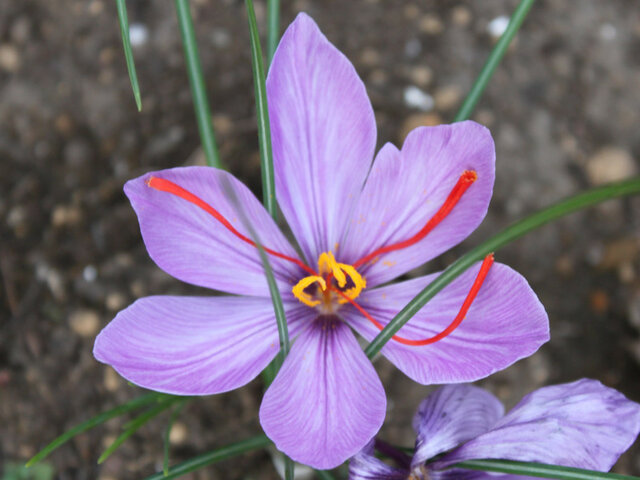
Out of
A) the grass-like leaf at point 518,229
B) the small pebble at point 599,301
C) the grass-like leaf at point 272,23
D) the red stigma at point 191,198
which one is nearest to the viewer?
the grass-like leaf at point 518,229

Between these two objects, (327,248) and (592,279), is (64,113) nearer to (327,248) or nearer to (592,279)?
(327,248)

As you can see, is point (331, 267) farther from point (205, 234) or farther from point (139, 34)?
point (139, 34)

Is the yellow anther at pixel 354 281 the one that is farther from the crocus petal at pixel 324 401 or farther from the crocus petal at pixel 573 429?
the crocus petal at pixel 573 429

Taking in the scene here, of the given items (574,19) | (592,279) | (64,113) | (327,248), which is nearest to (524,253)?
(592,279)

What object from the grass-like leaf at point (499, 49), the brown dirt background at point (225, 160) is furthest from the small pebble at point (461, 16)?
the grass-like leaf at point (499, 49)

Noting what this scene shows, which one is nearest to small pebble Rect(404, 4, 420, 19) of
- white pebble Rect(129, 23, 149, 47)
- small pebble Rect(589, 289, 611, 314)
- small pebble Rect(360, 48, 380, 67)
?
small pebble Rect(360, 48, 380, 67)

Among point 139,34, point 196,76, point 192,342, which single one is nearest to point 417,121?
point 139,34
